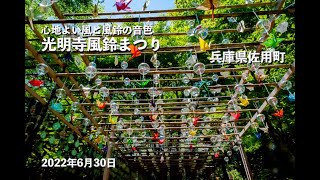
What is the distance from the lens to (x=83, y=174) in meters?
12.0

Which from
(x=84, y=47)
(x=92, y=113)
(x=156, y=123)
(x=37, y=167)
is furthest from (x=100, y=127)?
(x=84, y=47)

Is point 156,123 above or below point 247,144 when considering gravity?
below

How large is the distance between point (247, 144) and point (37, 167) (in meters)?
8.51

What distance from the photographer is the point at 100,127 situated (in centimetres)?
818
